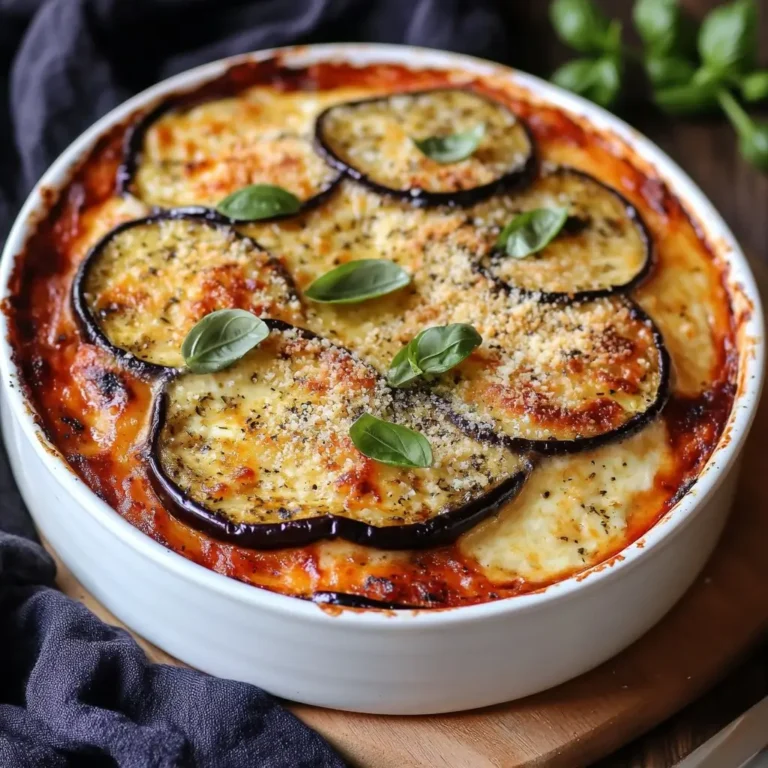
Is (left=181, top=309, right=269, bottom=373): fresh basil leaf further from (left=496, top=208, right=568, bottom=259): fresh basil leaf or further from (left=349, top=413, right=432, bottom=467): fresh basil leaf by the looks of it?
(left=496, top=208, right=568, bottom=259): fresh basil leaf

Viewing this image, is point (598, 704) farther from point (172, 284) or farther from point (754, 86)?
point (754, 86)

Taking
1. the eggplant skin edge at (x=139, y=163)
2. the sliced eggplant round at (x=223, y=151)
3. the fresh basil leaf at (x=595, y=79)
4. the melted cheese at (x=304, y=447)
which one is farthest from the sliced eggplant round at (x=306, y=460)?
the fresh basil leaf at (x=595, y=79)

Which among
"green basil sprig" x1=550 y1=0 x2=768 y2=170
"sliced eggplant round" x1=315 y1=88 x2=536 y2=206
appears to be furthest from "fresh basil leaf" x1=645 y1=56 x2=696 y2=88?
"sliced eggplant round" x1=315 y1=88 x2=536 y2=206

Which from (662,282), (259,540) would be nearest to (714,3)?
(662,282)

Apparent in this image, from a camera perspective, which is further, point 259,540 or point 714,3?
point 714,3

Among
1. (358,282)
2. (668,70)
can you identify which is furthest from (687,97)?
(358,282)

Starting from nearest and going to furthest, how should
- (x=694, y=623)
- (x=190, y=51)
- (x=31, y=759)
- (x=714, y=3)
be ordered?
(x=31, y=759) → (x=694, y=623) → (x=190, y=51) → (x=714, y=3)

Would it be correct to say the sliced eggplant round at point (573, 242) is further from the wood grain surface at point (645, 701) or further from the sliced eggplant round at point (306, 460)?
the wood grain surface at point (645, 701)

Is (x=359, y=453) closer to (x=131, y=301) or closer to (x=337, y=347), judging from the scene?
(x=337, y=347)
